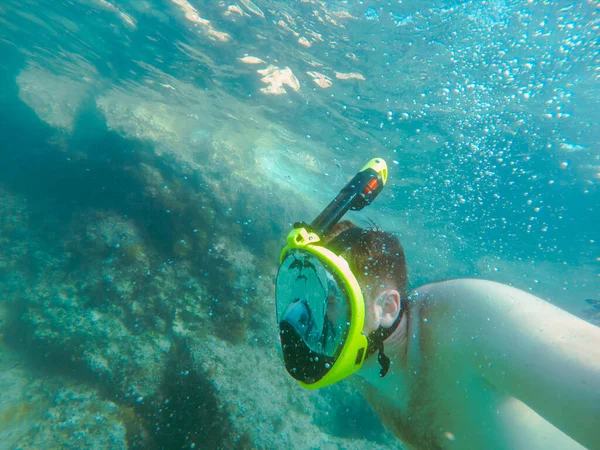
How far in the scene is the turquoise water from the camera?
5.86m

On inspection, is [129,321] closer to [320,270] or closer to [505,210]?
[320,270]

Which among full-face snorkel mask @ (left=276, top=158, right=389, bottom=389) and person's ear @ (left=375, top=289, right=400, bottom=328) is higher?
person's ear @ (left=375, top=289, right=400, bottom=328)

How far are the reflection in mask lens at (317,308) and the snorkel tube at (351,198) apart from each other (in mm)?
269

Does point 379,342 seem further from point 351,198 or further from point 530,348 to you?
point 351,198

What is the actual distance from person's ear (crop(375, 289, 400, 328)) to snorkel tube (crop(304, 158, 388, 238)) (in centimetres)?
60

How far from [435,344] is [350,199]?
1133 mm

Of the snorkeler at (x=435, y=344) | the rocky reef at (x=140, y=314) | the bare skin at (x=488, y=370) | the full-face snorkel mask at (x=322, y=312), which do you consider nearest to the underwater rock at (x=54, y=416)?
the rocky reef at (x=140, y=314)

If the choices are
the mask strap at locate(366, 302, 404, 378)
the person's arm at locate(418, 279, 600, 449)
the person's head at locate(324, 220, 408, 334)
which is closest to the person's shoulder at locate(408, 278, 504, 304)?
the person's arm at locate(418, 279, 600, 449)

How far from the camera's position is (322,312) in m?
1.70

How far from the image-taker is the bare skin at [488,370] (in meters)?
1.25

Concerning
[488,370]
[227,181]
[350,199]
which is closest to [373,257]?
[350,199]

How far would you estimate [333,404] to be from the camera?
288 inches

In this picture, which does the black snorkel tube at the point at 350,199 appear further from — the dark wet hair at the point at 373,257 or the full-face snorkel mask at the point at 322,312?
the dark wet hair at the point at 373,257

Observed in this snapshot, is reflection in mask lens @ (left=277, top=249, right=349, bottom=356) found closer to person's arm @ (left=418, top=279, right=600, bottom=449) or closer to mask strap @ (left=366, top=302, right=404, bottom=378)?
mask strap @ (left=366, top=302, right=404, bottom=378)
